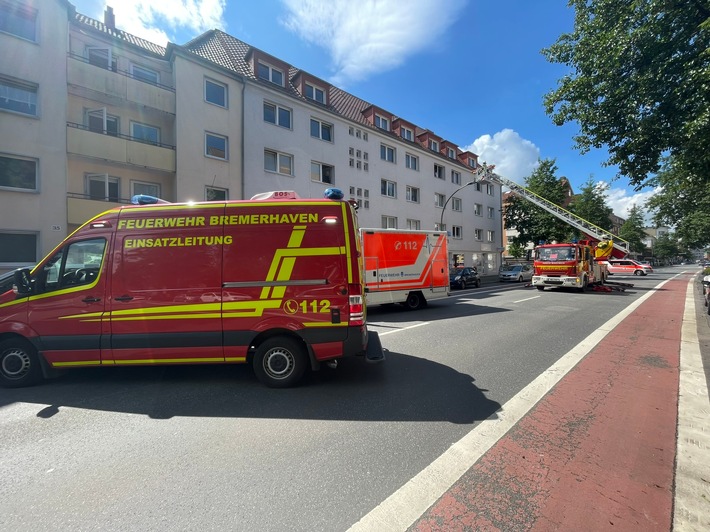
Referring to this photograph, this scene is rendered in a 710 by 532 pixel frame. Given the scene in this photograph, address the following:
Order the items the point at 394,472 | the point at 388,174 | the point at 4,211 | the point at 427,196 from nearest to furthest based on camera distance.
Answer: the point at 394,472, the point at 4,211, the point at 388,174, the point at 427,196

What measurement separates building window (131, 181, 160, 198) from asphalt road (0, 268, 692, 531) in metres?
12.2

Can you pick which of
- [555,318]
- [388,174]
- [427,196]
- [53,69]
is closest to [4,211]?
[53,69]

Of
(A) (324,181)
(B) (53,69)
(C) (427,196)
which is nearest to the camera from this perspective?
(B) (53,69)

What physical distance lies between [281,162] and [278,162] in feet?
0.81

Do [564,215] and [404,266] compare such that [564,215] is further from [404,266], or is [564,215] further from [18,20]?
[18,20]

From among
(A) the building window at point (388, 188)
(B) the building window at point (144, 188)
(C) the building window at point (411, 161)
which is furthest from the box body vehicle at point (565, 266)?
(B) the building window at point (144, 188)

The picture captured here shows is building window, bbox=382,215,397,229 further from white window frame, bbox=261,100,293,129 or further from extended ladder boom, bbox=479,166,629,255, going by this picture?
white window frame, bbox=261,100,293,129

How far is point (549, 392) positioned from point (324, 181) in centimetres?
1955

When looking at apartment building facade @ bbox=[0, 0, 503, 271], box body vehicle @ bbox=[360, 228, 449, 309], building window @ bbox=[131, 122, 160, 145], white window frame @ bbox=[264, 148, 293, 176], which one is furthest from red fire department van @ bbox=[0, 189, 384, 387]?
white window frame @ bbox=[264, 148, 293, 176]

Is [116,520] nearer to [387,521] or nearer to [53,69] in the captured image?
[387,521]

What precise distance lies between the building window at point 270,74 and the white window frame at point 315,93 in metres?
1.80

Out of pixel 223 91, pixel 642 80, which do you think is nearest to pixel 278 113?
pixel 223 91

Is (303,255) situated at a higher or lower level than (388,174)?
lower

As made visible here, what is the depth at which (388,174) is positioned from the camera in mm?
26734
